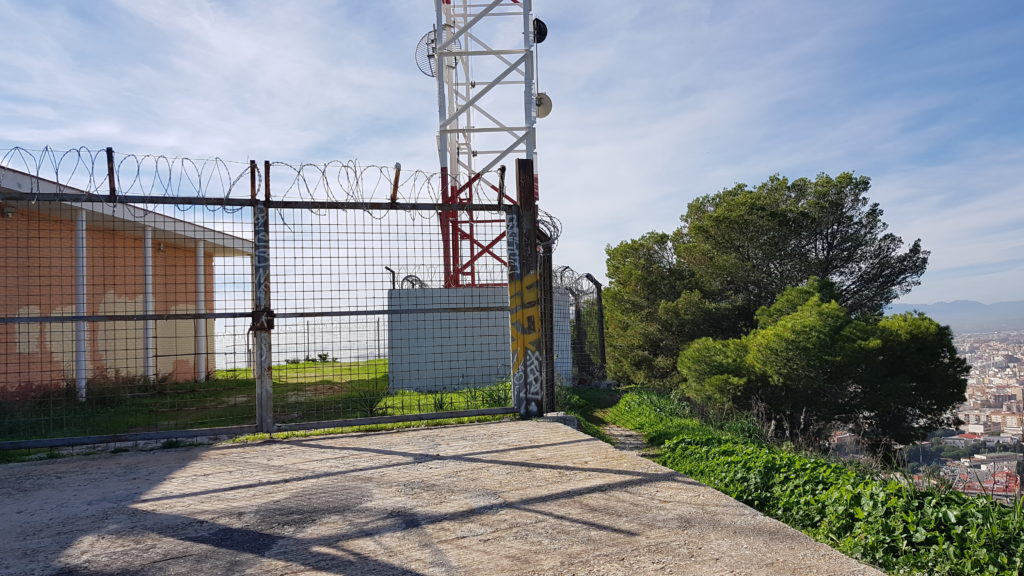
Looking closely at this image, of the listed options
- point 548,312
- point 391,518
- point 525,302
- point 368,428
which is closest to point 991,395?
point 548,312

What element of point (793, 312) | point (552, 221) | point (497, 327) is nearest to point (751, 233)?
point (793, 312)

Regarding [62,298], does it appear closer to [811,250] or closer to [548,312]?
[548,312]

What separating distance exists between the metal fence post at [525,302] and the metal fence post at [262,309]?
2.36m

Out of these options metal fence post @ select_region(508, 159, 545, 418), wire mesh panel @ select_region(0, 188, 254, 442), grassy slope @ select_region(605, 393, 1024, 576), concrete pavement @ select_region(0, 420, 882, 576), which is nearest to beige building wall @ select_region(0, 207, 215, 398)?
wire mesh panel @ select_region(0, 188, 254, 442)

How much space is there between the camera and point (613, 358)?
64.1 ft

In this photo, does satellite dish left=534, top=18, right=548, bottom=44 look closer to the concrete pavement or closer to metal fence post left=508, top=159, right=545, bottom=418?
metal fence post left=508, top=159, right=545, bottom=418

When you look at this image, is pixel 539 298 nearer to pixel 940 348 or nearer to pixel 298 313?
pixel 298 313

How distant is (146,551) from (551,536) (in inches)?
77.9

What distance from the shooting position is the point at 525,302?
644 centimetres

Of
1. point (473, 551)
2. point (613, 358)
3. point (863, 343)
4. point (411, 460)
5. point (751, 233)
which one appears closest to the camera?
point (473, 551)

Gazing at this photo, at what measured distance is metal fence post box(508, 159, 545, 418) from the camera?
6402 millimetres

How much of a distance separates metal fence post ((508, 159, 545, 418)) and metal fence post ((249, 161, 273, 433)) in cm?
236

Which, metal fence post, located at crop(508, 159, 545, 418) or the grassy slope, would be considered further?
metal fence post, located at crop(508, 159, 545, 418)

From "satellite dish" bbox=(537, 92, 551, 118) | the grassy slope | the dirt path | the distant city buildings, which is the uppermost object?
"satellite dish" bbox=(537, 92, 551, 118)
